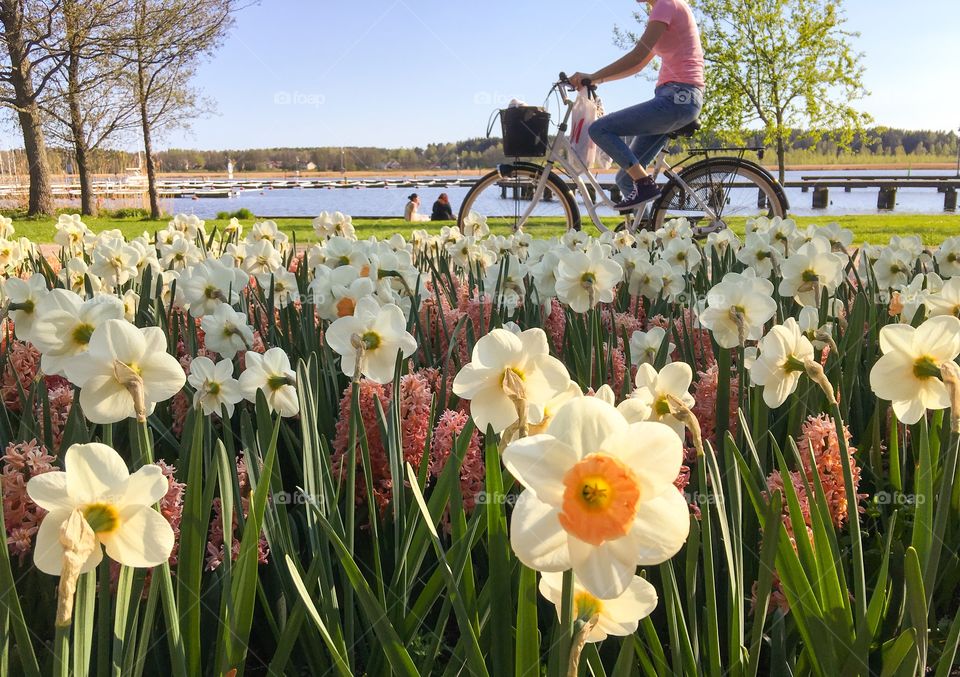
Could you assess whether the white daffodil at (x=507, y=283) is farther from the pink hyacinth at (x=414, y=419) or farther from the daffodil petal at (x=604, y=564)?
the daffodil petal at (x=604, y=564)

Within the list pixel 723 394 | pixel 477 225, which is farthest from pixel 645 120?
pixel 723 394

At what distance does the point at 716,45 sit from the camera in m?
18.3

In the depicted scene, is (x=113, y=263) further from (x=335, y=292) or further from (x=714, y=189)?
(x=714, y=189)

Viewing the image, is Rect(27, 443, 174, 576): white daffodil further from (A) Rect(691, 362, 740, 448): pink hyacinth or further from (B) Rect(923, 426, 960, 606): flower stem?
(A) Rect(691, 362, 740, 448): pink hyacinth

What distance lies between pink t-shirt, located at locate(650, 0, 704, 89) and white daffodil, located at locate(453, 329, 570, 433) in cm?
472

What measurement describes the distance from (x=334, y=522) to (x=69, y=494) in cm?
40

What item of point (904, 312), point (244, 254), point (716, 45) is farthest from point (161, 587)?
point (716, 45)

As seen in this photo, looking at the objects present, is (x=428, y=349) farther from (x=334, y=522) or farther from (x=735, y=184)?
(x=735, y=184)

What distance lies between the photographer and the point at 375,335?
125 centimetres

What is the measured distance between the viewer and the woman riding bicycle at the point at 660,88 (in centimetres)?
496

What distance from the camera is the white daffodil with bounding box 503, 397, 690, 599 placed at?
549mm

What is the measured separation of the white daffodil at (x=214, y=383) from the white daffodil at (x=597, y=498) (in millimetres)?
741

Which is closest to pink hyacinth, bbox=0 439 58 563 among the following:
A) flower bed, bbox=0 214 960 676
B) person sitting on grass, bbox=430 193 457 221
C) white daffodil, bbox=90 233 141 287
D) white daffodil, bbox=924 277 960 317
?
flower bed, bbox=0 214 960 676

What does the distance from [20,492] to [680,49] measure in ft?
16.1
